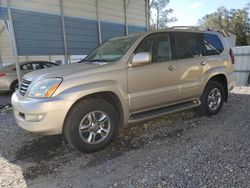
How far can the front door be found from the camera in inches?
152

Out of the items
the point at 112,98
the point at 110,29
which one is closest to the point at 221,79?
the point at 112,98

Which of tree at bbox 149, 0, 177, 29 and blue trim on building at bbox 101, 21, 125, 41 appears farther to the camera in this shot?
tree at bbox 149, 0, 177, 29

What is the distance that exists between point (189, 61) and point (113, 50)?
4.88 ft

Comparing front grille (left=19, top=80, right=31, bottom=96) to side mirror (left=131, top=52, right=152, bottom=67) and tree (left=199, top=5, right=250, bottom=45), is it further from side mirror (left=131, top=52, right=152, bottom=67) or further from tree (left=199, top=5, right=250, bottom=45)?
tree (left=199, top=5, right=250, bottom=45)

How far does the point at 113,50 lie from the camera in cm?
430

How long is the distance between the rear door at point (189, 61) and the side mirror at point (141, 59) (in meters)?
0.87

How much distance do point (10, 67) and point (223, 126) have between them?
7.76 m

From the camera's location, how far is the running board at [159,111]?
12.9 ft

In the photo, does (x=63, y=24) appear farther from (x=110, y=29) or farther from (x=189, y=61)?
(x=189, y=61)

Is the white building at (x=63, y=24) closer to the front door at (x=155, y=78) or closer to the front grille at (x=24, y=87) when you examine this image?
the front grille at (x=24, y=87)

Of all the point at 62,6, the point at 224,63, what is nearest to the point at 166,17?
the point at 62,6

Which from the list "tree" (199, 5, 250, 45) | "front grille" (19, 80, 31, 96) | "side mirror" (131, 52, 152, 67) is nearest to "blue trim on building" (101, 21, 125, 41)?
"side mirror" (131, 52, 152, 67)

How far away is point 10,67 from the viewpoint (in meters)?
8.88

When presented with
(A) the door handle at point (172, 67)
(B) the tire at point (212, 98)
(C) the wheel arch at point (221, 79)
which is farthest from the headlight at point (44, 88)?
(C) the wheel arch at point (221, 79)
